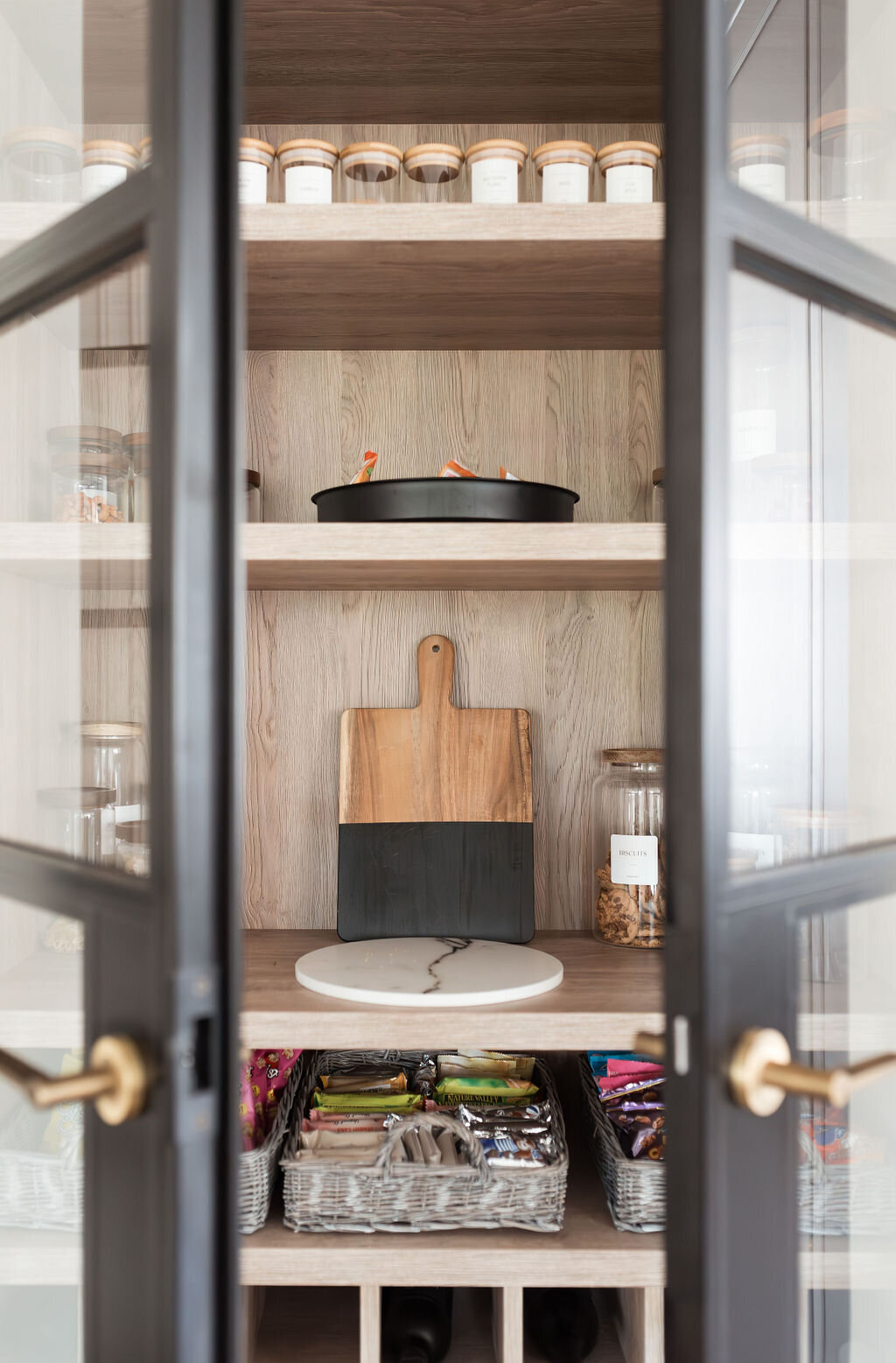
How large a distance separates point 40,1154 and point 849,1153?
0.65m

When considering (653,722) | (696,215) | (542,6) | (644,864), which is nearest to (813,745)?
(696,215)

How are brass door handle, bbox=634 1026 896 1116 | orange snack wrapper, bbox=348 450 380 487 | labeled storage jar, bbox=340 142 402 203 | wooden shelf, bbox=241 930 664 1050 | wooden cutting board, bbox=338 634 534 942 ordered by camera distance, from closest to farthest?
brass door handle, bbox=634 1026 896 1116, wooden shelf, bbox=241 930 664 1050, labeled storage jar, bbox=340 142 402 203, orange snack wrapper, bbox=348 450 380 487, wooden cutting board, bbox=338 634 534 942

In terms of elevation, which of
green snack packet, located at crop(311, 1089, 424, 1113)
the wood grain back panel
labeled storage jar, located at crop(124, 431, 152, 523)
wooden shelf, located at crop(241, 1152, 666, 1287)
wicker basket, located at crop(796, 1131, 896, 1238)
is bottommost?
wooden shelf, located at crop(241, 1152, 666, 1287)

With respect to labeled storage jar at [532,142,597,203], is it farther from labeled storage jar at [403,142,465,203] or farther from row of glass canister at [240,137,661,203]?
labeled storage jar at [403,142,465,203]

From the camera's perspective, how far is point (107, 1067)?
2.02 ft

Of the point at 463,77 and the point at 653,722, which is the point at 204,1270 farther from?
the point at 463,77

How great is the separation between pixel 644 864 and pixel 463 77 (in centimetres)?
111

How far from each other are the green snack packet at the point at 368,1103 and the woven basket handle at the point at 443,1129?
60 mm

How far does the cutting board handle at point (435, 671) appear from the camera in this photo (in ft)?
4.68

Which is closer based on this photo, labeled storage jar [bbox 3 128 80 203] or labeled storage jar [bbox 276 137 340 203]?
labeled storage jar [bbox 3 128 80 203]

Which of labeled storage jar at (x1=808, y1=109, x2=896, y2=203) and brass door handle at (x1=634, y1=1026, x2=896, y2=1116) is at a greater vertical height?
labeled storage jar at (x1=808, y1=109, x2=896, y2=203)

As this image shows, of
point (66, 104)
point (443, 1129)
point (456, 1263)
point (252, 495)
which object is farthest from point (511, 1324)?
point (66, 104)

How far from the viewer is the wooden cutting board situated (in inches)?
54.5

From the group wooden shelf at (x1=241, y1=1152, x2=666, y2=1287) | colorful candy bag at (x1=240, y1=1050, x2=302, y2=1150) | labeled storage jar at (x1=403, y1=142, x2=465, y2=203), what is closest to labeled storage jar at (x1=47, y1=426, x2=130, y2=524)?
labeled storage jar at (x1=403, y1=142, x2=465, y2=203)
